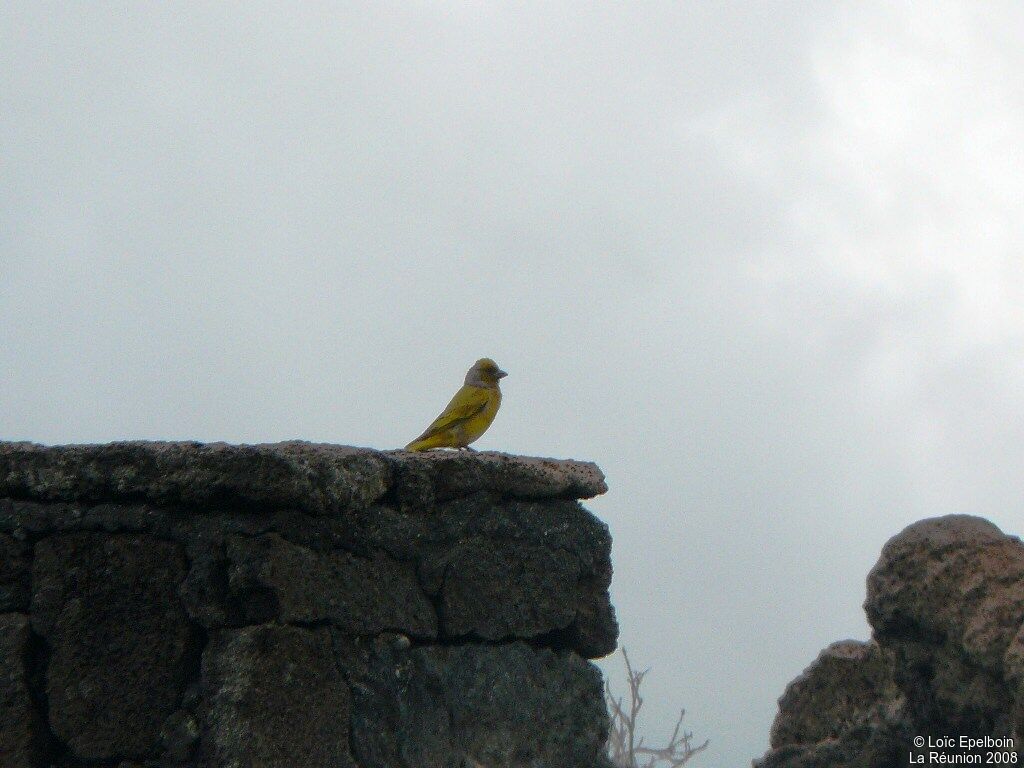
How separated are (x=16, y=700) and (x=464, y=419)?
2.48 metres

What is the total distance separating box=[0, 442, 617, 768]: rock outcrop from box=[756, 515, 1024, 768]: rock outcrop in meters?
2.48

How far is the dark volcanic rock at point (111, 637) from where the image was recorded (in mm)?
3492

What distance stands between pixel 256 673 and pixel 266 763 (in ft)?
0.87

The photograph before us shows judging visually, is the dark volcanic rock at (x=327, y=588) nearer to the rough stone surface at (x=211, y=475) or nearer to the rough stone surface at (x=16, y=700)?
the rough stone surface at (x=211, y=475)

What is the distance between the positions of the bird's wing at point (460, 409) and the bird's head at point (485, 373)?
0.86 feet

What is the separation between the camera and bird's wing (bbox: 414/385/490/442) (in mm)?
5410

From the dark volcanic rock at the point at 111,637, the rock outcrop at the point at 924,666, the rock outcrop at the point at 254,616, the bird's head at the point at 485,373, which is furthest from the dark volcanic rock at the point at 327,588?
the rock outcrop at the point at 924,666

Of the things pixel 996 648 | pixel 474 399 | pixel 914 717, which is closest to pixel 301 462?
pixel 474 399

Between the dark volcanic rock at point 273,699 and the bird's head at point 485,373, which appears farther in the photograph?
the bird's head at point 485,373

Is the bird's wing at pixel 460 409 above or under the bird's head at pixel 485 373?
under

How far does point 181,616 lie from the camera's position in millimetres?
3529

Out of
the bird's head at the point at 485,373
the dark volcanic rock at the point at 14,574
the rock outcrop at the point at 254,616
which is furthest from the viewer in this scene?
the bird's head at the point at 485,373

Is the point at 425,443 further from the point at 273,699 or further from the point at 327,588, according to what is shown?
the point at 273,699

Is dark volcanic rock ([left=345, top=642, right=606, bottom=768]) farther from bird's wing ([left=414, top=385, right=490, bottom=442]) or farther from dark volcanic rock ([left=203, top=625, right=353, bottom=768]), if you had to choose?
bird's wing ([left=414, top=385, right=490, bottom=442])
